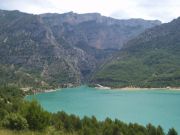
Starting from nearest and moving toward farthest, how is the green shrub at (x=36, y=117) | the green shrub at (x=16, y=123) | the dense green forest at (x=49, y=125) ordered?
1. the green shrub at (x=16, y=123)
2. the dense green forest at (x=49, y=125)
3. the green shrub at (x=36, y=117)

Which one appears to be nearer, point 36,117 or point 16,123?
point 16,123

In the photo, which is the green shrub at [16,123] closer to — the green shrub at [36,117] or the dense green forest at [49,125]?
the dense green forest at [49,125]

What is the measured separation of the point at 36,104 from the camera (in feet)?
92.6

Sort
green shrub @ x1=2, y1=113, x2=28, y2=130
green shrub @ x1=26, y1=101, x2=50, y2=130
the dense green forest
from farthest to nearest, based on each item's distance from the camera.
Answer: green shrub @ x1=26, y1=101, x2=50, y2=130 < the dense green forest < green shrub @ x1=2, y1=113, x2=28, y2=130

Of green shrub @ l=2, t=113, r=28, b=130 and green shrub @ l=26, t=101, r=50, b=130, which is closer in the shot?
green shrub @ l=2, t=113, r=28, b=130

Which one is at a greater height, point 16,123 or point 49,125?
point 16,123

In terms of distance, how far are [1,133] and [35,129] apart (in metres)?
6.79

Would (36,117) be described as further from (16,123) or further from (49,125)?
(16,123)

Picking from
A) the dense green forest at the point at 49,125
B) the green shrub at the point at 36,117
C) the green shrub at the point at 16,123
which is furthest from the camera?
the green shrub at the point at 36,117

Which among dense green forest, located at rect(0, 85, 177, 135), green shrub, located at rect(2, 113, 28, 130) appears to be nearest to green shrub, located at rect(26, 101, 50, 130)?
dense green forest, located at rect(0, 85, 177, 135)

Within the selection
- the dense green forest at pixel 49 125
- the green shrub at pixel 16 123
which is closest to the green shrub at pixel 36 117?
the dense green forest at pixel 49 125

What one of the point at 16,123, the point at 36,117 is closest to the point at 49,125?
the point at 36,117

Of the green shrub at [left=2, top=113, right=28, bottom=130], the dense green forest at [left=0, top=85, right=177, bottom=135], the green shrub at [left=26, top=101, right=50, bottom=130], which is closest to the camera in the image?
the green shrub at [left=2, top=113, right=28, bottom=130]

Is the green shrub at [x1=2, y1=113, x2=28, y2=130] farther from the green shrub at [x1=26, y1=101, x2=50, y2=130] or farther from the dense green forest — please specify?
the green shrub at [x1=26, y1=101, x2=50, y2=130]
